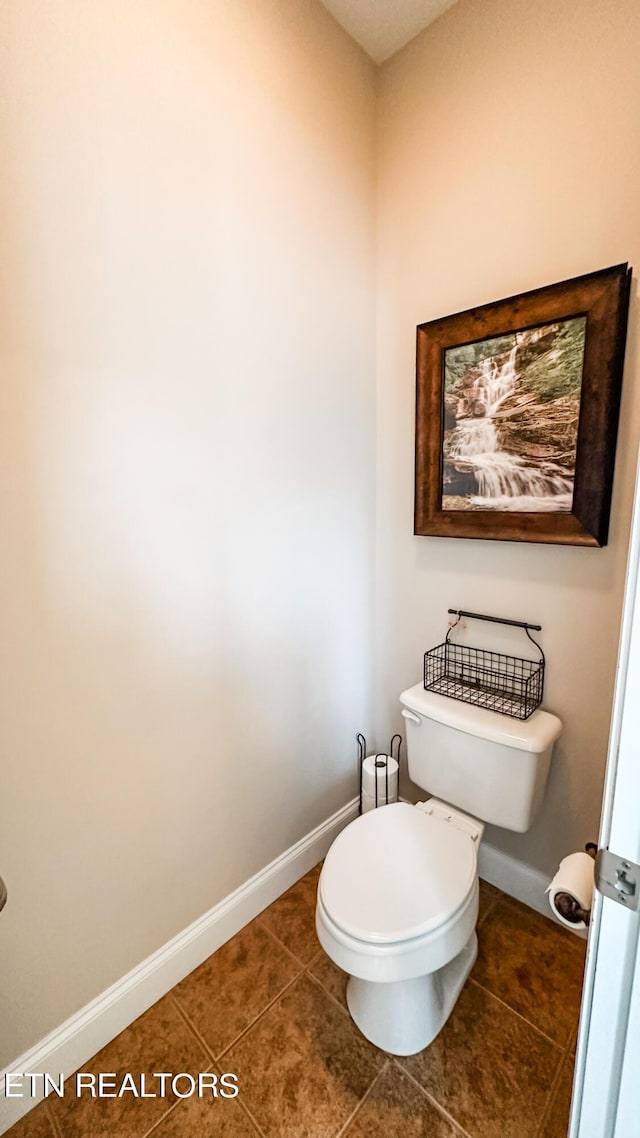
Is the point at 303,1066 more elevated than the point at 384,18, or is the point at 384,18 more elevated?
the point at 384,18

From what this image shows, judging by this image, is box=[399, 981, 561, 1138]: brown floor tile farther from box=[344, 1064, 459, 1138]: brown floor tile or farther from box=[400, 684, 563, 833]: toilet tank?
box=[400, 684, 563, 833]: toilet tank

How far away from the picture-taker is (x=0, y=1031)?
95 cm

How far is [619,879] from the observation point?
52 cm

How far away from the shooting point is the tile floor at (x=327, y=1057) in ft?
3.19

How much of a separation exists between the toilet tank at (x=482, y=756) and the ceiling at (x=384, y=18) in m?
2.04

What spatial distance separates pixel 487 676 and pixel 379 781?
1.85 feet

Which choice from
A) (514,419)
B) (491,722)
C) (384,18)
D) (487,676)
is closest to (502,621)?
(487,676)

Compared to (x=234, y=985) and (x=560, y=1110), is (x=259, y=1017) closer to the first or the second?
(x=234, y=985)

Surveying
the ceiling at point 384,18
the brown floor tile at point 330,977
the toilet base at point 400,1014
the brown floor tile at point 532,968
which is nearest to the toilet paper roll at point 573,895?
the toilet base at point 400,1014

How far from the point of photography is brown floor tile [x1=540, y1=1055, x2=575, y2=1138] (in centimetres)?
94

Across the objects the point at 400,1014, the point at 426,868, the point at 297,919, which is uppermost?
the point at 426,868

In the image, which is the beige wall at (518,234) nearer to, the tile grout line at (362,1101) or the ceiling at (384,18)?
the ceiling at (384,18)

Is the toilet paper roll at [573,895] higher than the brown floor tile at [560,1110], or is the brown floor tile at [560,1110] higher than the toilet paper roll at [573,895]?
the toilet paper roll at [573,895]

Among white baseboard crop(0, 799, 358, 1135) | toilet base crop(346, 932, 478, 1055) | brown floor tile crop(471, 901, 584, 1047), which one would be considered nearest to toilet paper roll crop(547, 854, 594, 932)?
toilet base crop(346, 932, 478, 1055)
